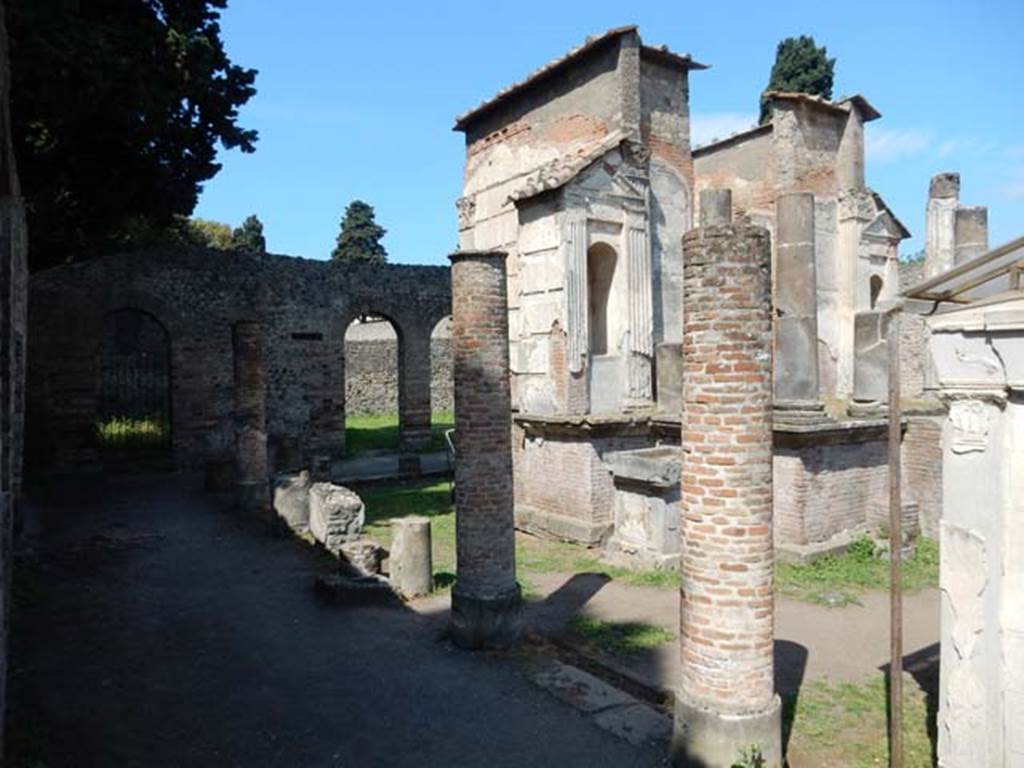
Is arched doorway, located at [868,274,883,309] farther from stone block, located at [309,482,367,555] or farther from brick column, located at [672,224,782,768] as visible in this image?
brick column, located at [672,224,782,768]

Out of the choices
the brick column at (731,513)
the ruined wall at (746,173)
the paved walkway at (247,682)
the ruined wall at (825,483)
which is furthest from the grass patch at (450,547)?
the ruined wall at (746,173)

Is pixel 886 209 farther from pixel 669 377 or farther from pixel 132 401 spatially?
pixel 132 401

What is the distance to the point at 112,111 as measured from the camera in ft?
35.8

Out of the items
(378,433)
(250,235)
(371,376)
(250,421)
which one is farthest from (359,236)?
(250,421)

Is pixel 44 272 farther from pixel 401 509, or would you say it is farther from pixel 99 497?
pixel 401 509

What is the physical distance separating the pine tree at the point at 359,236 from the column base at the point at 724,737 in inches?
1685

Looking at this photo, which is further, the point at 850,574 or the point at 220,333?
the point at 220,333

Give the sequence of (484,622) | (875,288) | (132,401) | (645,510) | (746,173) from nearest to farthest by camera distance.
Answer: (484,622) < (645,510) < (746,173) < (875,288) < (132,401)

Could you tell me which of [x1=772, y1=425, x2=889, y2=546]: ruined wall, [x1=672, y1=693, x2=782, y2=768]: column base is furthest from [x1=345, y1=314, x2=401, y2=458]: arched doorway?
[x1=672, y1=693, x2=782, y2=768]: column base

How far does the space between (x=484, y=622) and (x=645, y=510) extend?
11.6 feet

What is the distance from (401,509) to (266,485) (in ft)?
8.10

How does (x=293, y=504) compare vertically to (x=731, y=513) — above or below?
below

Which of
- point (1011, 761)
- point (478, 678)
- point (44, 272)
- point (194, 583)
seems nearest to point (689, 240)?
point (1011, 761)

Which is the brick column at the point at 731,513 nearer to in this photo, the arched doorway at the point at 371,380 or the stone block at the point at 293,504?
the stone block at the point at 293,504
